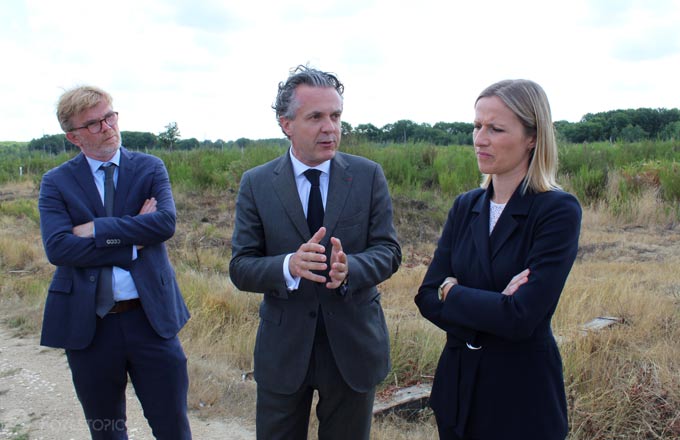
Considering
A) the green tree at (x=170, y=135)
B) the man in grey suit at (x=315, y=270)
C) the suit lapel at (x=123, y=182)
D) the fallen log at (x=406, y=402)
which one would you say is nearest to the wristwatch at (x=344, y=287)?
the man in grey suit at (x=315, y=270)

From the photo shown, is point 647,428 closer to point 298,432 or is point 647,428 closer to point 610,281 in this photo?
point 298,432

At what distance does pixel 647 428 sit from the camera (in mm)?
3305

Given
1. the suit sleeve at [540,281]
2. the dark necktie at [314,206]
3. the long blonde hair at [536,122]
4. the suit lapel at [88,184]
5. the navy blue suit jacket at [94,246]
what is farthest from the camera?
the suit lapel at [88,184]

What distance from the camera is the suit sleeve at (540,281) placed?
2.05 meters

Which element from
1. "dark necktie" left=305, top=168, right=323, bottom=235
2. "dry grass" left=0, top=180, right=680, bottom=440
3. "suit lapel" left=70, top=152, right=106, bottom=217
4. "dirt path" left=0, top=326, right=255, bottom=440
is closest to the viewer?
"dark necktie" left=305, top=168, right=323, bottom=235

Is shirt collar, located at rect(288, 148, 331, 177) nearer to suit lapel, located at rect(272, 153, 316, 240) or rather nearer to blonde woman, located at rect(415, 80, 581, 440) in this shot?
suit lapel, located at rect(272, 153, 316, 240)

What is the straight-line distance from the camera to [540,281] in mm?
2049

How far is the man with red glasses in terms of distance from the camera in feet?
9.09

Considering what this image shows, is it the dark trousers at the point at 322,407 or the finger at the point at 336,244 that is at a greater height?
the finger at the point at 336,244

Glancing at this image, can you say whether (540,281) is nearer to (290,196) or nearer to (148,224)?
(290,196)

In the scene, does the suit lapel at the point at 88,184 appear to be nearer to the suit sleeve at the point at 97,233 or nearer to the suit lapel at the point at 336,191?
the suit sleeve at the point at 97,233

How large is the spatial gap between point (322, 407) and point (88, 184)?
1.61 meters

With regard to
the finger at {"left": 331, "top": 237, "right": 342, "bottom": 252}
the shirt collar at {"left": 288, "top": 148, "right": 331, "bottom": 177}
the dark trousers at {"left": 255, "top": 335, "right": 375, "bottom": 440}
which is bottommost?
the dark trousers at {"left": 255, "top": 335, "right": 375, "bottom": 440}

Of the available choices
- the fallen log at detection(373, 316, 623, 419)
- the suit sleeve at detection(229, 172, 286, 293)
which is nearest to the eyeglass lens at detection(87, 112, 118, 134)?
the suit sleeve at detection(229, 172, 286, 293)
